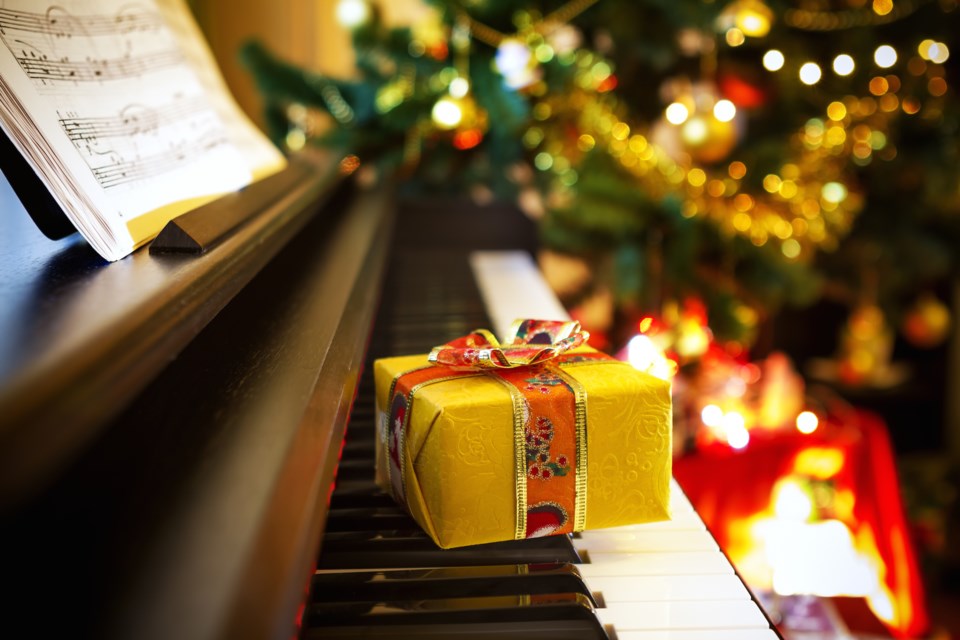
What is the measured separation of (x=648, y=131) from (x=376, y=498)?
194 centimetres

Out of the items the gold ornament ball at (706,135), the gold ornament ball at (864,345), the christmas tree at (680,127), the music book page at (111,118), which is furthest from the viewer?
the gold ornament ball at (864,345)

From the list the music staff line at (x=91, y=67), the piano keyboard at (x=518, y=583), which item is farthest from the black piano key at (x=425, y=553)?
the music staff line at (x=91, y=67)

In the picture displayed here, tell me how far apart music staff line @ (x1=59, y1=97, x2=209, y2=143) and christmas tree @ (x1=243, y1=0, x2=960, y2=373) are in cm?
79

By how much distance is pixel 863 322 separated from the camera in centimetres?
288

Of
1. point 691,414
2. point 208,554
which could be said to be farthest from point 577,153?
point 208,554

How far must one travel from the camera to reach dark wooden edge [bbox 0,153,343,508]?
330mm

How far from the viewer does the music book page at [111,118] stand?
696mm

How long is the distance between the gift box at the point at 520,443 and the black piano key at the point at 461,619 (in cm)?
8

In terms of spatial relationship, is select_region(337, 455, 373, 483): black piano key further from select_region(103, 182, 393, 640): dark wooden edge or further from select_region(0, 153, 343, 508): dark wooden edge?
select_region(0, 153, 343, 508): dark wooden edge

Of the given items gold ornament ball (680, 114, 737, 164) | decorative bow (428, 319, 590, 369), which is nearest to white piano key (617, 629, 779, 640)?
decorative bow (428, 319, 590, 369)

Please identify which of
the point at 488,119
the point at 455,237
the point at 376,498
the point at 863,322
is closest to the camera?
the point at 376,498

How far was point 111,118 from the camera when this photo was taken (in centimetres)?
85

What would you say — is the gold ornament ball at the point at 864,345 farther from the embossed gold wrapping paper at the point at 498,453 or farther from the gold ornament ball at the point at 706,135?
the embossed gold wrapping paper at the point at 498,453

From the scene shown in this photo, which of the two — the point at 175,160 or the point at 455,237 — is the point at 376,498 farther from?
the point at 455,237
